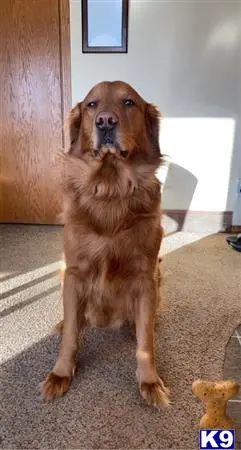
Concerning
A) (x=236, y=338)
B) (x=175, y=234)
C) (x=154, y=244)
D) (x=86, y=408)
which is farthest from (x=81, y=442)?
(x=175, y=234)

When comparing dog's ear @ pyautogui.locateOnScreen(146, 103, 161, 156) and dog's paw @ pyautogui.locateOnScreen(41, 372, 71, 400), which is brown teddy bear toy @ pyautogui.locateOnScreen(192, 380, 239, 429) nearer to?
dog's paw @ pyautogui.locateOnScreen(41, 372, 71, 400)

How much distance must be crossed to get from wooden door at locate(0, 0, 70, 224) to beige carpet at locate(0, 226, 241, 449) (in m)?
0.77

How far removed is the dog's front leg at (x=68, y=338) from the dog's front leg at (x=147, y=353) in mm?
190

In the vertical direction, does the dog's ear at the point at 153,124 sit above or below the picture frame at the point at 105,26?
below

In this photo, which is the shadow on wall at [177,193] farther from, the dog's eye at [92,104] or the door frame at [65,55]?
the dog's eye at [92,104]

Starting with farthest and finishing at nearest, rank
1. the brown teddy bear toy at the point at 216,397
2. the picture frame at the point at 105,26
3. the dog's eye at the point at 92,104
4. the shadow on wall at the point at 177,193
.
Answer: the shadow on wall at the point at 177,193 → the picture frame at the point at 105,26 → the dog's eye at the point at 92,104 → the brown teddy bear toy at the point at 216,397

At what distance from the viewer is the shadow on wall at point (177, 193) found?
2748 millimetres

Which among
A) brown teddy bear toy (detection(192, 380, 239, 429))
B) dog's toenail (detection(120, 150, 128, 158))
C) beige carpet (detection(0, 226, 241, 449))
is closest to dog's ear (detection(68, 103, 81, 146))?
dog's toenail (detection(120, 150, 128, 158))

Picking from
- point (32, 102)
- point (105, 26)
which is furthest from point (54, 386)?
point (105, 26)

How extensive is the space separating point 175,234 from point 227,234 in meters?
0.37

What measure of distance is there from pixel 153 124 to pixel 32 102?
162cm

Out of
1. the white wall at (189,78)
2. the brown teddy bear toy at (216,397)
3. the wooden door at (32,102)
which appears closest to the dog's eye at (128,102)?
the brown teddy bear toy at (216,397)

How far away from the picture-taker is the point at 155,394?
1.11 m

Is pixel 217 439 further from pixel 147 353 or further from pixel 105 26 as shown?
pixel 105 26
